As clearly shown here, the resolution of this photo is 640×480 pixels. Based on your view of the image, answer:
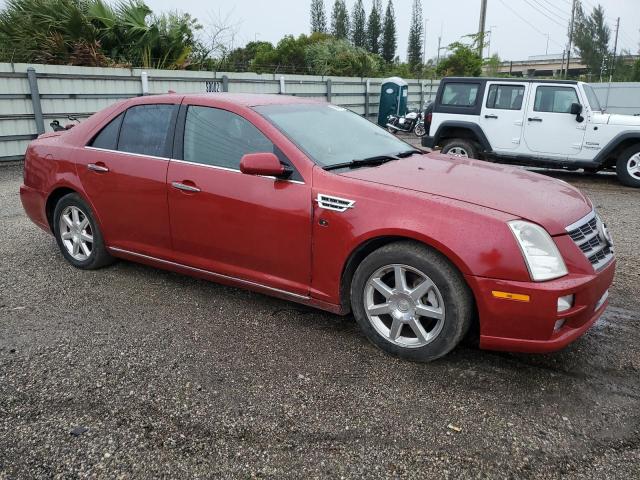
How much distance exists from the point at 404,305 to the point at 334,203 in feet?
2.41

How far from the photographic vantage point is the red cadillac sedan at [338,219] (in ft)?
9.33

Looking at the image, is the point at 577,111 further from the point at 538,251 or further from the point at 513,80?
the point at 538,251

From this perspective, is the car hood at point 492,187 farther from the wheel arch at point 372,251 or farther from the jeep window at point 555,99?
the jeep window at point 555,99

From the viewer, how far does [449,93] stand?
10.3 metres

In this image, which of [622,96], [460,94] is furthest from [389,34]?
[460,94]

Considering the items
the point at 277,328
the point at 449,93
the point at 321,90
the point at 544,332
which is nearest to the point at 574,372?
the point at 544,332

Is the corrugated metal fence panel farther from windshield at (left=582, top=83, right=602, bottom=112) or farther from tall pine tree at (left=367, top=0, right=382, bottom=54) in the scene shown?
tall pine tree at (left=367, top=0, right=382, bottom=54)

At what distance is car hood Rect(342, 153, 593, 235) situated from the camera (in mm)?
2971

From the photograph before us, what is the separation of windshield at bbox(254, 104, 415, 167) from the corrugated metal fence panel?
69.9ft

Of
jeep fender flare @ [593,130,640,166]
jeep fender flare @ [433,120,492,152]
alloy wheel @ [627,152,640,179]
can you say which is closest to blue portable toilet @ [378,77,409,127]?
jeep fender flare @ [433,120,492,152]

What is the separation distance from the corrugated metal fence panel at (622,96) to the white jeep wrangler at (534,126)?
1492cm

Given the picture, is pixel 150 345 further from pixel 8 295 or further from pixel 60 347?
pixel 8 295

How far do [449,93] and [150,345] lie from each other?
853 centimetres

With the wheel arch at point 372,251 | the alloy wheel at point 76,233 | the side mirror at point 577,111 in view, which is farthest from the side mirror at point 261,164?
A: the side mirror at point 577,111
